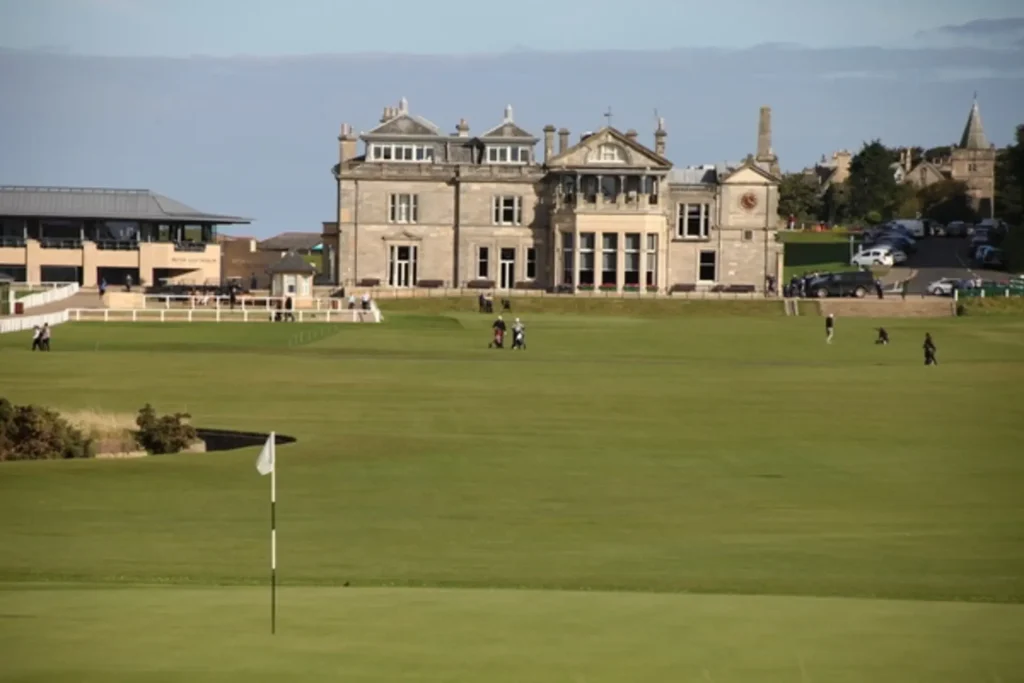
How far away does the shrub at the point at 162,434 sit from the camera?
156 ft

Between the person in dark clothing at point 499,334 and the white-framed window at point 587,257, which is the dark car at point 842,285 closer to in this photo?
the white-framed window at point 587,257

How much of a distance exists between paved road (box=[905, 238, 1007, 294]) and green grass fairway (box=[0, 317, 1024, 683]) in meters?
51.8

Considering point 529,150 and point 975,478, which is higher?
point 529,150

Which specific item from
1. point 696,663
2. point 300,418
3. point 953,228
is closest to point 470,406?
point 300,418

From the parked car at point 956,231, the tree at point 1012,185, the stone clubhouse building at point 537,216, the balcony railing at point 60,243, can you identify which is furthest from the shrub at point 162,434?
the parked car at point 956,231

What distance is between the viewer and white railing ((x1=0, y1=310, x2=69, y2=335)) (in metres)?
87.6

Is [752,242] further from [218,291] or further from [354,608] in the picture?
[354,608]

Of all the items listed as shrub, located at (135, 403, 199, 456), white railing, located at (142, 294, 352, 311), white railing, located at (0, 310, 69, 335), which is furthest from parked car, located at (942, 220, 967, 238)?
shrub, located at (135, 403, 199, 456)

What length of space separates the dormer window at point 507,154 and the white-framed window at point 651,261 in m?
8.01

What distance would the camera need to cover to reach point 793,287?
11525 centimetres

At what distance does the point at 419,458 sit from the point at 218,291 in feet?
224

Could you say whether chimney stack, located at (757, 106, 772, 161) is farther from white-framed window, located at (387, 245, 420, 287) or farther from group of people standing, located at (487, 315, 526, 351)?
group of people standing, located at (487, 315, 526, 351)

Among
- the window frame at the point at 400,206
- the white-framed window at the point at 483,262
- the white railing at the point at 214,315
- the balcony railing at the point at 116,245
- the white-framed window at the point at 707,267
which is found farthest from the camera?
the balcony railing at the point at 116,245

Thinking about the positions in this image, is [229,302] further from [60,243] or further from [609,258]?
[60,243]
